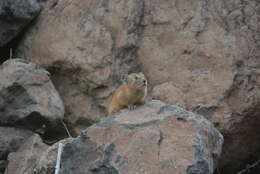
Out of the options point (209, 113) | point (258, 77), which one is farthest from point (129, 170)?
point (258, 77)

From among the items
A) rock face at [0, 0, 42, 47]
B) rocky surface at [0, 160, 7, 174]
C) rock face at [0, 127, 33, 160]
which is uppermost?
rock face at [0, 0, 42, 47]

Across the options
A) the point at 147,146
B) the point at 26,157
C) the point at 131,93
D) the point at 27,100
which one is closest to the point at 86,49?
Answer: the point at 27,100

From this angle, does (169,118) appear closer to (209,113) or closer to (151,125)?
(151,125)

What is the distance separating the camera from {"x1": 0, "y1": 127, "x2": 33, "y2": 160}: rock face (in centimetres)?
941

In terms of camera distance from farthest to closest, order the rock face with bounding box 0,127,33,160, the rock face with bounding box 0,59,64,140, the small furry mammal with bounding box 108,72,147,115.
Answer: the rock face with bounding box 0,59,64,140 < the rock face with bounding box 0,127,33,160 < the small furry mammal with bounding box 108,72,147,115

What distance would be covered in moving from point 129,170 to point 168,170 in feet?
1.47

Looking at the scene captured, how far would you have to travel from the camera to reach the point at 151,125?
7180mm

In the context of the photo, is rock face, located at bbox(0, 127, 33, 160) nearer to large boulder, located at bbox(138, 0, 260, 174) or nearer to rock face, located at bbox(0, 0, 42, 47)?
rock face, located at bbox(0, 0, 42, 47)

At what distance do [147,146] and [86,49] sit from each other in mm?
3921

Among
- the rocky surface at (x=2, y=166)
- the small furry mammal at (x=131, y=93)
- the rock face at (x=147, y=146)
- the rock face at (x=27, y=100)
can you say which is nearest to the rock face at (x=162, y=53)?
the rock face at (x=27, y=100)

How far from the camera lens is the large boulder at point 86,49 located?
1046 centimetres

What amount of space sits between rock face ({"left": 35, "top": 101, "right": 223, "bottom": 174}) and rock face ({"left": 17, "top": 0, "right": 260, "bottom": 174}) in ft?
8.93

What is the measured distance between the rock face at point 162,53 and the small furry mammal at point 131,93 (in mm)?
1418

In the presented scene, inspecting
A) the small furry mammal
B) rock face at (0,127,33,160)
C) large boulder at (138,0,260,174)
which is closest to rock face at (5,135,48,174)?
rock face at (0,127,33,160)
